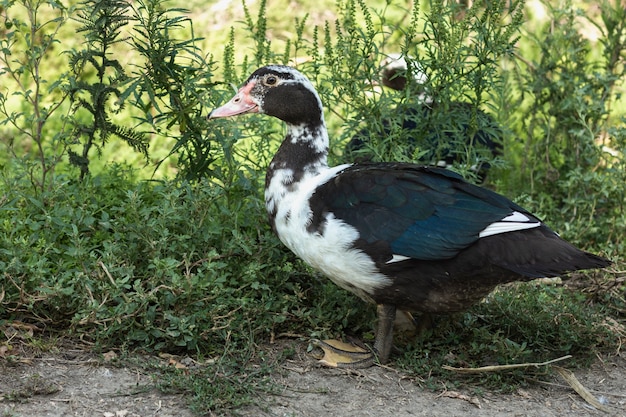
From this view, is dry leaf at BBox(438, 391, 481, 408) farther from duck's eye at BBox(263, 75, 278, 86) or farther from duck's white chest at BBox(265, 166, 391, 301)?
duck's eye at BBox(263, 75, 278, 86)

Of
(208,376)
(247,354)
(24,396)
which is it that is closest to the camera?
(24,396)

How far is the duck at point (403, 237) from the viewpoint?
3787mm

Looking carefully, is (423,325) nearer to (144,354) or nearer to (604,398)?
(604,398)

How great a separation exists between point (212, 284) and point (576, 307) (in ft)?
6.12

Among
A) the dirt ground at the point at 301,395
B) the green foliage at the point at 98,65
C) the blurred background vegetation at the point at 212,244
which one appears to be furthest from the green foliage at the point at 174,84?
the dirt ground at the point at 301,395

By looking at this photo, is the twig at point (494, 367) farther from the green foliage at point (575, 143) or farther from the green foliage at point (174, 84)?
the green foliage at point (575, 143)

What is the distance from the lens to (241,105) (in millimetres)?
4309

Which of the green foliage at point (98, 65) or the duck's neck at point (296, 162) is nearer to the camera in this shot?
the duck's neck at point (296, 162)

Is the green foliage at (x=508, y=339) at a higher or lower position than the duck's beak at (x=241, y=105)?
lower

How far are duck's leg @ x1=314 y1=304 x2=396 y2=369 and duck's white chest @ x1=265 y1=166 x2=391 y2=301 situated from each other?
0.39 feet

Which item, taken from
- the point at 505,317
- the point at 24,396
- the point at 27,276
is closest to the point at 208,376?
the point at 24,396

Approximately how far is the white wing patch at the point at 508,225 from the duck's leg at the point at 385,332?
60cm

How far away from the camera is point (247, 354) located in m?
3.93

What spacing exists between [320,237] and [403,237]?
Answer: 1.21 feet
